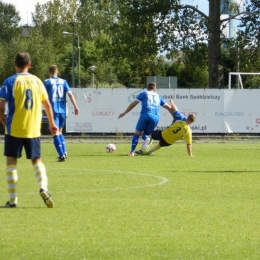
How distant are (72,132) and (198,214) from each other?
21382mm

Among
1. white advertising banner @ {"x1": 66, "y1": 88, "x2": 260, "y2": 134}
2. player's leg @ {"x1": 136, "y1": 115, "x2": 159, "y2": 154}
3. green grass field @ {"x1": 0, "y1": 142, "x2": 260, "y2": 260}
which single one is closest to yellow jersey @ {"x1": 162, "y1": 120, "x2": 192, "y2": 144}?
player's leg @ {"x1": 136, "y1": 115, "x2": 159, "y2": 154}

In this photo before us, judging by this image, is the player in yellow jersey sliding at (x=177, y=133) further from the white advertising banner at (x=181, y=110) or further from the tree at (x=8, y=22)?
the tree at (x=8, y=22)

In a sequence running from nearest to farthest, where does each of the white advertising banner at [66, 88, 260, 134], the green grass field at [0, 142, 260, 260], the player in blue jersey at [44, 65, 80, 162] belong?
the green grass field at [0, 142, 260, 260]
the player in blue jersey at [44, 65, 80, 162]
the white advertising banner at [66, 88, 260, 134]

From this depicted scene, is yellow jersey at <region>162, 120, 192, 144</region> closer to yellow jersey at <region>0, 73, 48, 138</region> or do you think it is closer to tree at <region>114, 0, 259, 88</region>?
yellow jersey at <region>0, 73, 48, 138</region>

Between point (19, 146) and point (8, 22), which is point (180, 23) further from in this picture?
point (8, 22)

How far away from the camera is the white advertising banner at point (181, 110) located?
2912 cm

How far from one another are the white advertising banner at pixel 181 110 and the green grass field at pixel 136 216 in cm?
1470

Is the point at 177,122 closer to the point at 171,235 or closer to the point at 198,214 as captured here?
the point at 198,214

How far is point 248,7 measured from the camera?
40.2 meters

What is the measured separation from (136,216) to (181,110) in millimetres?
21350

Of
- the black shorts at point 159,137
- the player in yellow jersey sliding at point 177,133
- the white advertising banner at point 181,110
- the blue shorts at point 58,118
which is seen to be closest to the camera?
the blue shorts at point 58,118

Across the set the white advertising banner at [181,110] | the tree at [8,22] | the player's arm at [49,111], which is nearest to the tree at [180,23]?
the white advertising banner at [181,110]

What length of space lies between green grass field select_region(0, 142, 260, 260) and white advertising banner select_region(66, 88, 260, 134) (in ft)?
48.2

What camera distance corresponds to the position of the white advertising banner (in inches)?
1147
